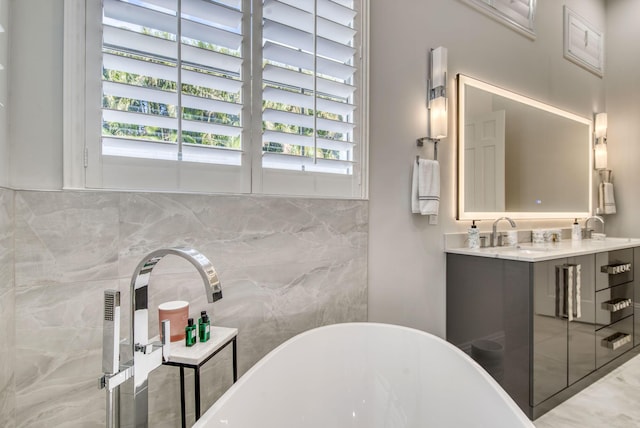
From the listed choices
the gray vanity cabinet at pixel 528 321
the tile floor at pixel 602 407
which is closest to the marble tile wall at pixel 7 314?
the gray vanity cabinet at pixel 528 321

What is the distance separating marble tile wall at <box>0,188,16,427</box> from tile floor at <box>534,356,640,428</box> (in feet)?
7.81

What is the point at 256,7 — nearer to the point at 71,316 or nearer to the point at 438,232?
the point at 71,316

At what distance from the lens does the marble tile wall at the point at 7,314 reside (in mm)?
1007

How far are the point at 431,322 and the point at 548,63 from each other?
2.62 meters

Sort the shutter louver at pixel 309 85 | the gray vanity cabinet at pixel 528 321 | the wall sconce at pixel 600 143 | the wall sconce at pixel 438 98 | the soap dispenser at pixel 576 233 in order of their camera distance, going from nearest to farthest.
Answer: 1. the shutter louver at pixel 309 85
2. the gray vanity cabinet at pixel 528 321
3. the wall sconce at pixel 438 98
4. the soap dispenser at pixel 576 233
5. the wall sconce at pixel 600 143

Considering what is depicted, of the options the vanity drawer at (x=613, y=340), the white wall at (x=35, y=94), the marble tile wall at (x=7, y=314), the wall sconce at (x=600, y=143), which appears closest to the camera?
the marble tile wall at (x=7, y=314)

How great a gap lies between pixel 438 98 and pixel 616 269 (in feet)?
6.00

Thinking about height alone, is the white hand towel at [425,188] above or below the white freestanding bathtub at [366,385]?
above

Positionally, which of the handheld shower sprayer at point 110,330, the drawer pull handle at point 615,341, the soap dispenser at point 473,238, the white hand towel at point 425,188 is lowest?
the drawer pull handle at point 615,341

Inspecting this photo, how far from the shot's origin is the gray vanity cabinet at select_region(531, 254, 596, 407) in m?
1.84

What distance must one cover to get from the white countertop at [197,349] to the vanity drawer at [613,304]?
2.50 metres

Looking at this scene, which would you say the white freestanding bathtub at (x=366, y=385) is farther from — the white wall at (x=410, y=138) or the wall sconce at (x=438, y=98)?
the wall sconce at (x=438, y=98)

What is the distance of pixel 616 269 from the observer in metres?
2.40

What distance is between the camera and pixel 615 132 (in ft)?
11.8
